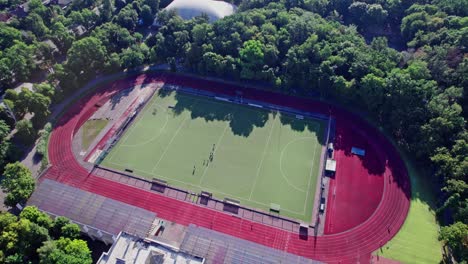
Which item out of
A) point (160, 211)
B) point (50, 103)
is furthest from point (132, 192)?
point (50, 103)

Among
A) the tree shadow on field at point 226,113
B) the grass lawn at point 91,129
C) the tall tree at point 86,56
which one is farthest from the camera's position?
the tall tree at point 86,56

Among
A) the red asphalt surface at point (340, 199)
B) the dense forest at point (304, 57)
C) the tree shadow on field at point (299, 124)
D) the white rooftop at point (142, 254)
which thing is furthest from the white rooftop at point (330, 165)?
the white rooftop at point (142, 254)

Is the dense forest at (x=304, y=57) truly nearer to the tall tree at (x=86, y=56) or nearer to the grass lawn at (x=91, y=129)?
the tall tree at (x=86, y=56)

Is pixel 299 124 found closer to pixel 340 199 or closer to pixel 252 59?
pixel 252 59

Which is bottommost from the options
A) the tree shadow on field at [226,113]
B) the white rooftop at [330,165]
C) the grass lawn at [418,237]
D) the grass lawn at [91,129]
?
the grass lawn at [418,237]

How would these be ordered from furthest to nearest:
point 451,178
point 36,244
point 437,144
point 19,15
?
point 19,15 → point 437,144 → point 451,178 → point 36,244

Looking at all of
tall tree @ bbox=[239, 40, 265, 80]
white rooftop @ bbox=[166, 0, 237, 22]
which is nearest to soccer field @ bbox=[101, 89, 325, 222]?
tall tree @ bbox=[239, 40, 265, 80]

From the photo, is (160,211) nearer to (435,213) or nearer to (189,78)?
(189,78)
